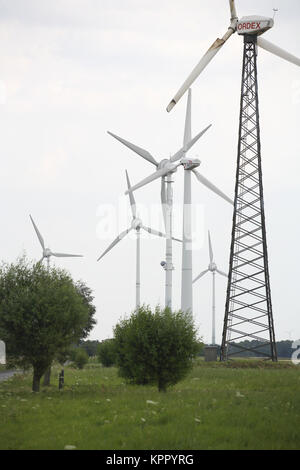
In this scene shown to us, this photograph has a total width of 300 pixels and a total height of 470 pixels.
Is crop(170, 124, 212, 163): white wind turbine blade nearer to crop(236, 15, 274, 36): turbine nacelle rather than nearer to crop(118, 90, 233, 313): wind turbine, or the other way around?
crop(118, 90, 233, 313): wind turbine

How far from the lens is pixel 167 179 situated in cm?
6481

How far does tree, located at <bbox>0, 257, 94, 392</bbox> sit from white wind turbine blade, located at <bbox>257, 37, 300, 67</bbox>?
3004 cm

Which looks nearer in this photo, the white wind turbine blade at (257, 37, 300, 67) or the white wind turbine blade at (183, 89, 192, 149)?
the white wind turbine blade at (257, 37, 300, 67)

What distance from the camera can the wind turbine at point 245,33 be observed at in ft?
170

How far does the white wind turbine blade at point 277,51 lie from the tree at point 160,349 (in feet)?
96.8

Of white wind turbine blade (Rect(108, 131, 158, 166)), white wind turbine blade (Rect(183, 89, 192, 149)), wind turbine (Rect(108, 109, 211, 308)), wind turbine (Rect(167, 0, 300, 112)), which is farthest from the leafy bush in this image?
wind turbine (Rect(167, 0, 300, 112))

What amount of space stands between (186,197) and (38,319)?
28.8 metres

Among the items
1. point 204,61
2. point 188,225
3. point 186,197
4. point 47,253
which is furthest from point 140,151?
point 47,253

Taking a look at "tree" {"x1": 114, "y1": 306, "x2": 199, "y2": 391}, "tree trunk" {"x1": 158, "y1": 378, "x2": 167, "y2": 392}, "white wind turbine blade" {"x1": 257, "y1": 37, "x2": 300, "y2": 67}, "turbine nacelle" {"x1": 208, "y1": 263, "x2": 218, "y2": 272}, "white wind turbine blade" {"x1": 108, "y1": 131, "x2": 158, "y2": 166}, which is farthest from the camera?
"turbine nacelle" {"x1": 208, "y1": 263, "x2": 218, "y2": 272}

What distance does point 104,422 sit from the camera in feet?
67.8

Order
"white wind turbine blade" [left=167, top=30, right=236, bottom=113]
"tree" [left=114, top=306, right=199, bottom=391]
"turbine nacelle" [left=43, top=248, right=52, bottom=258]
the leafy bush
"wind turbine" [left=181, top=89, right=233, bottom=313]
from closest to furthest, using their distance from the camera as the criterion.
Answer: "tree" [left=114, top=306, right=199, bottom=391]
"white wind turbine blade" [left=167, top=30, right=236, bottom=113]
"wind turbine" [left=181, top=89, right=233, bottom=313]
the leafy bush
"turbine nacelle" [left=43, top=248, right=52, bottom=258]

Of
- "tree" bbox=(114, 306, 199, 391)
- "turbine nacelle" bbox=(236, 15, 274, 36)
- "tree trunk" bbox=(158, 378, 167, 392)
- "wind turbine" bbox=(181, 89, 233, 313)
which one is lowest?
"tree trunk" bbox=(158, 378, 167, 392)

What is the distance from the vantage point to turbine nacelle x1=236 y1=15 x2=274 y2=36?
5444 cm

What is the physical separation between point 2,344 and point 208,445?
21.9 m
